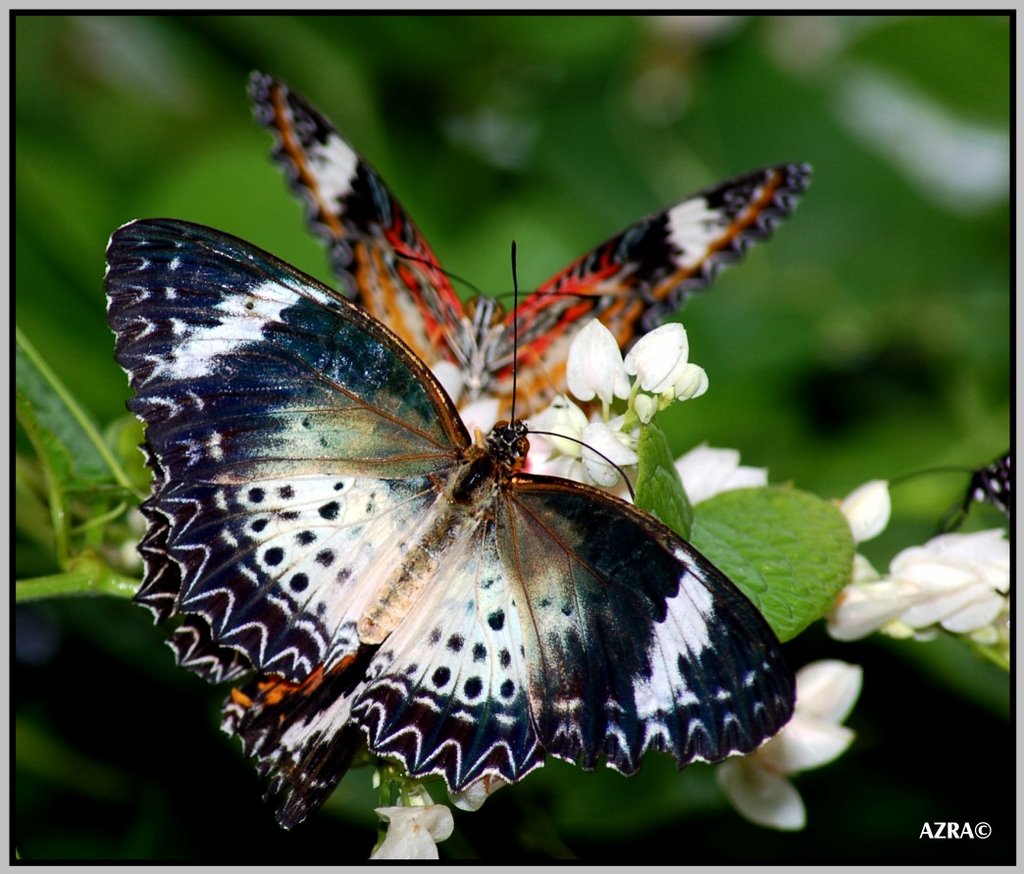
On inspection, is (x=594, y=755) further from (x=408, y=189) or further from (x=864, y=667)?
(x=408, y=189)

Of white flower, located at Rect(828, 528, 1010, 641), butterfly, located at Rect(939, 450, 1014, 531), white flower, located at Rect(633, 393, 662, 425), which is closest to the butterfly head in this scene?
white flower, located at Rect(633, 393, 662, 425)

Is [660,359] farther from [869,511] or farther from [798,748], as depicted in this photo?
[798,748]

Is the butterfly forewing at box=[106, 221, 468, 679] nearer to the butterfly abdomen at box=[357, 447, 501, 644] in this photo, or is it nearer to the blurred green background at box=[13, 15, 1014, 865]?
the butterfly abdomen at box=[357, 447, 501, 644]

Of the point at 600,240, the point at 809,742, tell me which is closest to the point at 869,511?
the point at 809,742

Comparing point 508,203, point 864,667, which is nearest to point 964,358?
point 864,667

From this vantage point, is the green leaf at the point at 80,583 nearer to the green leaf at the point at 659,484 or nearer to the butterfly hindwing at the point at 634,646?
the butterfly hindwing at the point at 634,646

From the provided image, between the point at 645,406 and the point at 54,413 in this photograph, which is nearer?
the point at 645,406

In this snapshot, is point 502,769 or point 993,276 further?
point 993,276
